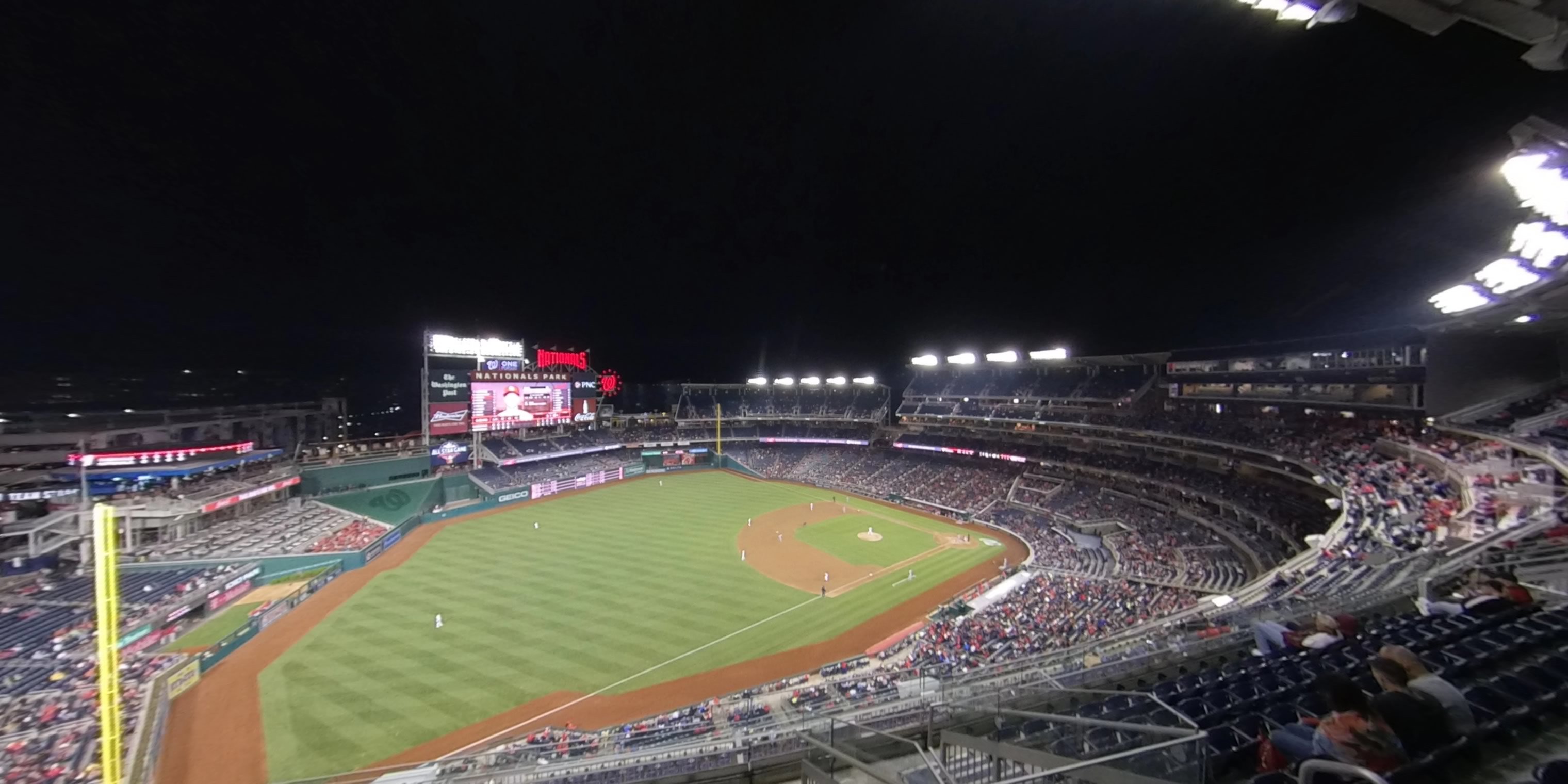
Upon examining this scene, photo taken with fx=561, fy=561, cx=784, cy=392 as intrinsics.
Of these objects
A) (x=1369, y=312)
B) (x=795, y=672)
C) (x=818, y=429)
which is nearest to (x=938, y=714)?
(x=795, y=672)

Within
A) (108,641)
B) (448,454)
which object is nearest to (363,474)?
(448,454)

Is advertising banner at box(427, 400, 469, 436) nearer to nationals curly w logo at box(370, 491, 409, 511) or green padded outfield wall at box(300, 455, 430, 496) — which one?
green padded outfield wall at box(300, 455, 430, 496)

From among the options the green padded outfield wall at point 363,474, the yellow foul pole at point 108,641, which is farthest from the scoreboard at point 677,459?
the yellow foul pole at point 108,641

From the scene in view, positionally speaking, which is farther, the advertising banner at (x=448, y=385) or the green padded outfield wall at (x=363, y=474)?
the advertising banner at (x=448, y=385)

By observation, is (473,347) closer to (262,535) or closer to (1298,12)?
(262,535)

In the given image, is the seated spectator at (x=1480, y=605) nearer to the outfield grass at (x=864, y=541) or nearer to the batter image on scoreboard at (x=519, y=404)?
the outfield grass at (x=864, y=541)
